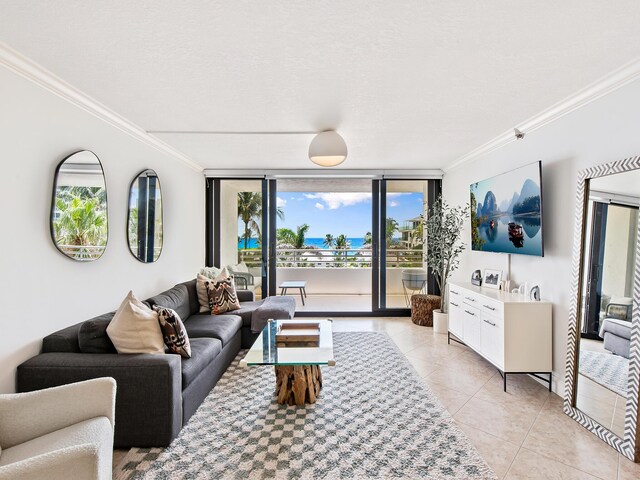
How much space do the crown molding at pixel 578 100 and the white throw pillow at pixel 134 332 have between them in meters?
3.58

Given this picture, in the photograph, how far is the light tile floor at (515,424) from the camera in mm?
2014

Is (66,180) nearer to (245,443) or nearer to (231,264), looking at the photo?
(245,443)

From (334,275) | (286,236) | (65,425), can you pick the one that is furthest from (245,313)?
(286,236)

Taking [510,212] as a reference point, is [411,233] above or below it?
below

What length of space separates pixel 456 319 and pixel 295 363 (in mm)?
2482

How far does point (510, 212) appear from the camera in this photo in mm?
3480

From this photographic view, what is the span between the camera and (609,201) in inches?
95.3

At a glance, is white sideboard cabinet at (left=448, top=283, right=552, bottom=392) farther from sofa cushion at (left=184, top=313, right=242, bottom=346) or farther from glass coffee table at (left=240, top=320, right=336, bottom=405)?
sofa cushion at (left=184, top=313, right=242, bottom=346)

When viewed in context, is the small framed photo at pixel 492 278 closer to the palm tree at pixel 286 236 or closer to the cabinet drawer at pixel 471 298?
the cabinet drawer at pixel 471 298

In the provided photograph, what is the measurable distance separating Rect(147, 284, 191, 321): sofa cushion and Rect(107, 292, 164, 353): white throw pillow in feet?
2.90

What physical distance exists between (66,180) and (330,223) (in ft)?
40.5

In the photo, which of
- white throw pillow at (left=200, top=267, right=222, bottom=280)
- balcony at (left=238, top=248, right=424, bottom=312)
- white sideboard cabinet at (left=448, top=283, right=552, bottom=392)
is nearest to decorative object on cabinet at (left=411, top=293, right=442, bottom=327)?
balcony at (left=238, top=248, right=424, bottom=312)

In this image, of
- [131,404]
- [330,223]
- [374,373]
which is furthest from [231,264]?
[330,223]

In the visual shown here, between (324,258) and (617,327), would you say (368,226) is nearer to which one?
(324,258)
